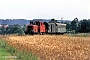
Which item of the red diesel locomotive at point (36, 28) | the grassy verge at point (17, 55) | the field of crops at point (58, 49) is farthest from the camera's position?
the red diesel locomotive at point (36, 28)

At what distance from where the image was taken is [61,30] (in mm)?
76688

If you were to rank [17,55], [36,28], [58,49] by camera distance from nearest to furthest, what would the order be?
[17,55], [58,49], [36,28]

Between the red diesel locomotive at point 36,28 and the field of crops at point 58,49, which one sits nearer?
the field of crops at point 58,49

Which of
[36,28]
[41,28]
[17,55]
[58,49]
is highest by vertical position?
[58,49]

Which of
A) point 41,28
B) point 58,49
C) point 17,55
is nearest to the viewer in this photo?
point 17,55

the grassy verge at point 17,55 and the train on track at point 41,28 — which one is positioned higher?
the grassy verge at point 17,55

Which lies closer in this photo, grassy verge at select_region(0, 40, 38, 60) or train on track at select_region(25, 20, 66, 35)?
grassy verge at select_region(0, 40, 38, 60)

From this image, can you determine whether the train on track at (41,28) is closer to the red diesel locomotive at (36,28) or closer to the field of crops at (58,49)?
the red diesel locomotive at (36,28)

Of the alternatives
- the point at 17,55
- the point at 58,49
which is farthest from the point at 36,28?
the point at 17,55

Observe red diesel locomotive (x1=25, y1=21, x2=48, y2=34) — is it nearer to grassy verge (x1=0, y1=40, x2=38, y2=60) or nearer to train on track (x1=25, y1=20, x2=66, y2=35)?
train on track (x1=25, y1=20, x2=66, y2=35)

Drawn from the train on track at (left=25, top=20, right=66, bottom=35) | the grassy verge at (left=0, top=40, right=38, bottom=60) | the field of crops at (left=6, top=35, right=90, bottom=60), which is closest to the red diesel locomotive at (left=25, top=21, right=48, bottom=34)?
the train on track at (left=25, top=20, right=66, bottom=35)

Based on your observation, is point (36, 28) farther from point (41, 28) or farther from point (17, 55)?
point (17, 55)

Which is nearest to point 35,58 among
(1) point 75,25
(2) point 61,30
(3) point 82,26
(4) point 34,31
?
(4) point 34,31

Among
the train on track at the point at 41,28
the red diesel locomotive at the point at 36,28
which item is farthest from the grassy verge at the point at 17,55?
the train on track at the point at 41,28
